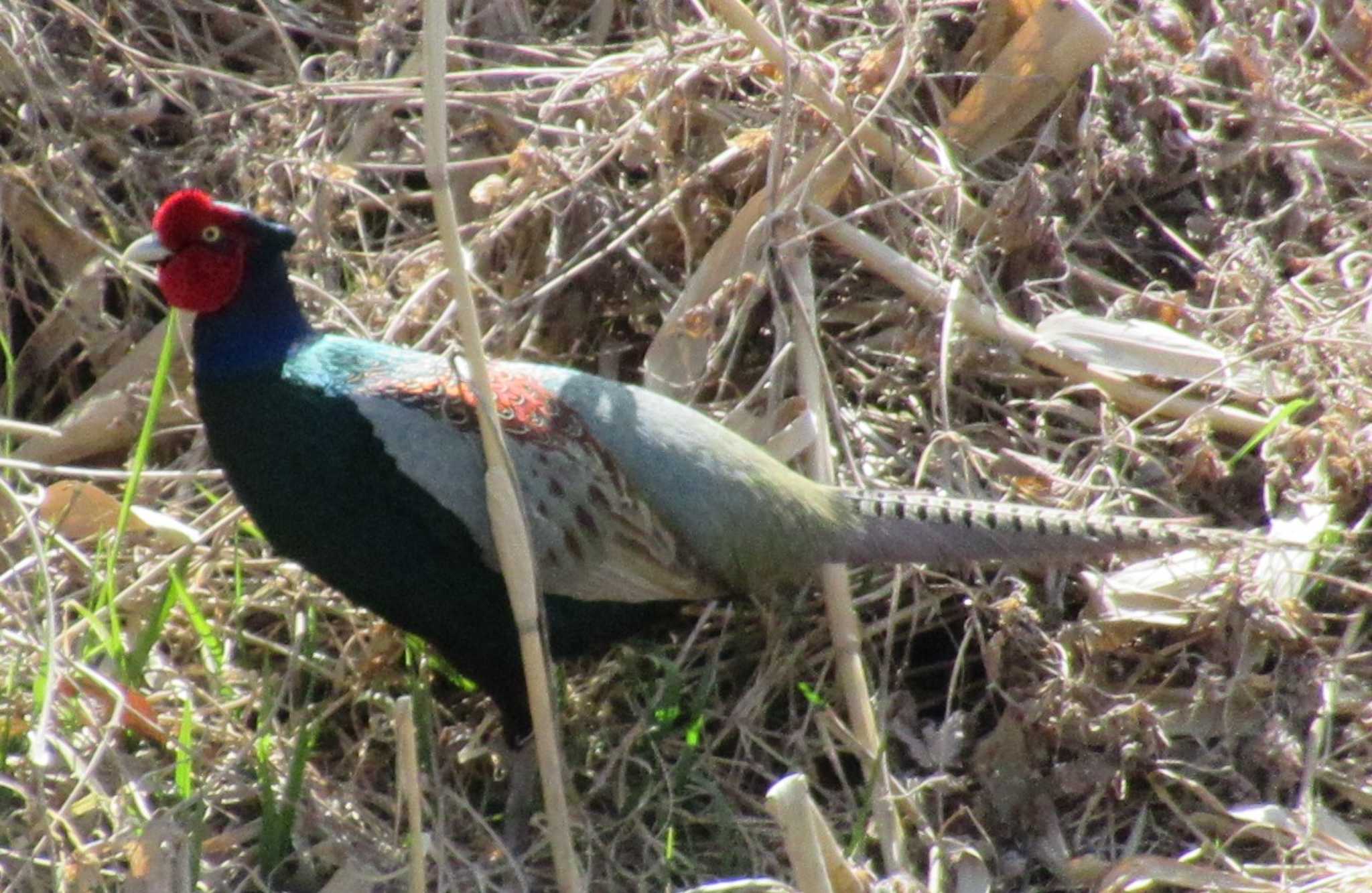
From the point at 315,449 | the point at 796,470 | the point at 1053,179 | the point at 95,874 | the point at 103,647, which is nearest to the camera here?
the point at 95,874

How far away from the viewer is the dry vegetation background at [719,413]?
3.28m

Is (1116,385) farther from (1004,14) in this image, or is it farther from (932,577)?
(1004,14)

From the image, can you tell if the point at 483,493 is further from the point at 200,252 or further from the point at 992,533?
the point at 992,533

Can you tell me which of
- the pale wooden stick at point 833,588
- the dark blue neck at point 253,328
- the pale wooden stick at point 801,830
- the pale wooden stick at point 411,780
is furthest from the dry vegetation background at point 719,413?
the pale wooden stick at point 801,830

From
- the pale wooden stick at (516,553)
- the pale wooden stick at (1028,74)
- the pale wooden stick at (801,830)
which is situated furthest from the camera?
the pale wooden stick at (1028,74)

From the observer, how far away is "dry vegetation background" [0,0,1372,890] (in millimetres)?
3279

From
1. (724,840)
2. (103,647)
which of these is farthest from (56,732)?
(724,840)

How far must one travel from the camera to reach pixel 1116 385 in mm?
3699

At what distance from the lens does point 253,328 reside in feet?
10.9

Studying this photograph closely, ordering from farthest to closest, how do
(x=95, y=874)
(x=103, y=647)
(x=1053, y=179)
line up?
(x=1053, y=179) → (x=103, y=647) → (x=95, y=874)

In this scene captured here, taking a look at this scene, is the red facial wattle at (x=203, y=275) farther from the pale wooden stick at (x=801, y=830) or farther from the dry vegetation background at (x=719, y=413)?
the pale wooden stick at (x=801, y=830)

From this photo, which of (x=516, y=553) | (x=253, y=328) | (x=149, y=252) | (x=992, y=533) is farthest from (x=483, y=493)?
(x=992, y=533)

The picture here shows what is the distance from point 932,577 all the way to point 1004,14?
136cm

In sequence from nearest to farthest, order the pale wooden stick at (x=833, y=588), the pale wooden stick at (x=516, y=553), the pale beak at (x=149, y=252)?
the pale wooden stick at (x=516, y=553) < the pale wooden stick at (x=833, y=588) < the pale beak at (x=149, y=252)
